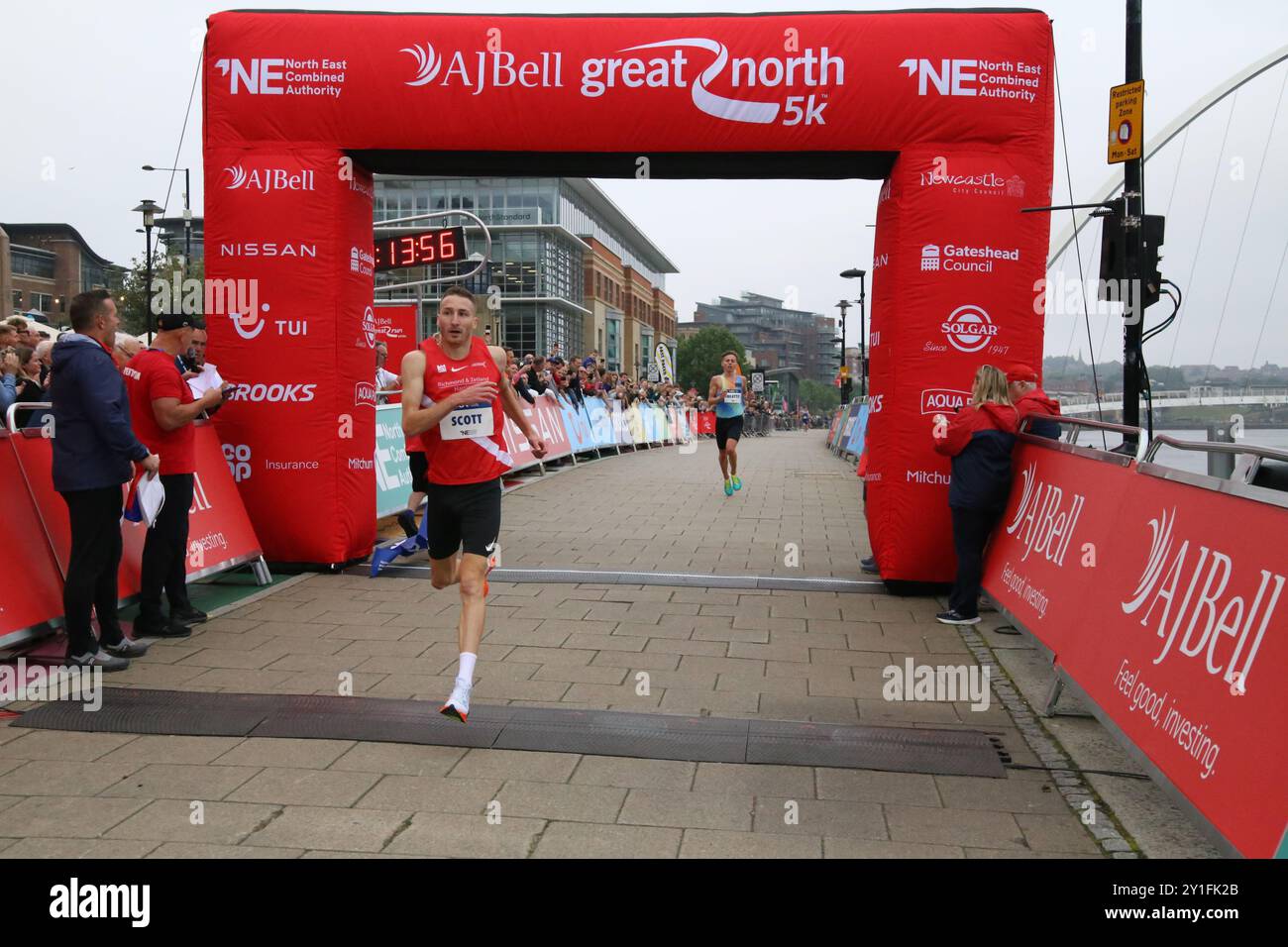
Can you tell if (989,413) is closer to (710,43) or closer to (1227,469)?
(1227,469)

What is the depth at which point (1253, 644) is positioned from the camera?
3084 mm

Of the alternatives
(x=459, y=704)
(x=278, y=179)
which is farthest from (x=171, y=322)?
(x=459, y=704)

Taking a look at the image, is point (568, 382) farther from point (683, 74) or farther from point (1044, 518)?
point (1044, 518)

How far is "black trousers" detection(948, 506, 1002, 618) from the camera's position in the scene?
695cm

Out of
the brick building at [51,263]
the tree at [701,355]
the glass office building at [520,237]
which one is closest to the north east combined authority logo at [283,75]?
A: the glass office building at [520,237]

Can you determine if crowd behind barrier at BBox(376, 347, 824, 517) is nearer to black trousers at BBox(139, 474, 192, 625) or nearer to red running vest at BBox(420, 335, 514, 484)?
black trousers at BBox(139, 474, 192, 625)

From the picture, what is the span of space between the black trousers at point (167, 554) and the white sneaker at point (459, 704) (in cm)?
297

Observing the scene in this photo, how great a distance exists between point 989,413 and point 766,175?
109 inches

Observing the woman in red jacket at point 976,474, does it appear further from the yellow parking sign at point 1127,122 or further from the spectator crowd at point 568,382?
the yellow parking sign at point 1127,122

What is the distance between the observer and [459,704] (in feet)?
14.5

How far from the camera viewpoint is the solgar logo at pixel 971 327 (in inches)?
301

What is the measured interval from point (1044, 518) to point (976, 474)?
3.30ft

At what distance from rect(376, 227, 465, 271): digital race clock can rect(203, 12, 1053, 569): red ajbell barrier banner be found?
6035 millimetres
